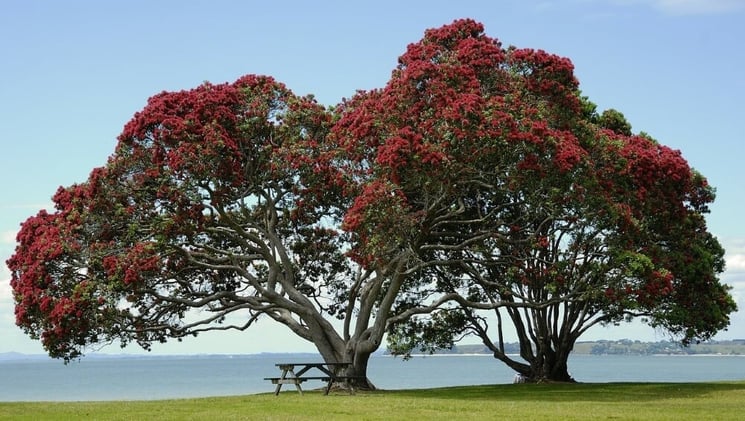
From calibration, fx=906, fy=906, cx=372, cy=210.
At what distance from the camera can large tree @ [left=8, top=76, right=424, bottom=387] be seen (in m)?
29.3

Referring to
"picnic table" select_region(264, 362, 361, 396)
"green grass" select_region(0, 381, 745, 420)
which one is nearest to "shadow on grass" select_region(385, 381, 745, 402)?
"green grass" select_region(0, 381, 745, 420)

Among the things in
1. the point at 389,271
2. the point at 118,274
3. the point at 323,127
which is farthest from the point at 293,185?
the point at 118,274

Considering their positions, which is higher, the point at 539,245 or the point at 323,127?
the point at 323,127

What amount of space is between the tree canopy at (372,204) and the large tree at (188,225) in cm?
7

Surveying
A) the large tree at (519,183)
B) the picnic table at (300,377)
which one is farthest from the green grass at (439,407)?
the large tree at (519,183)

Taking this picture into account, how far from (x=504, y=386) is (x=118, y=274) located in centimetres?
1518

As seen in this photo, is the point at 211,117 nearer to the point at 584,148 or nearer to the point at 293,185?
the point at 293,185

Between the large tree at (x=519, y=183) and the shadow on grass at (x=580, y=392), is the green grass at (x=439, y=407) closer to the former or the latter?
the shadow on grass at (x=580, y=392)

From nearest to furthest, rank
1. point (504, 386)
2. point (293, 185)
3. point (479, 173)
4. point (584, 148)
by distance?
point (479, 173), point (584, 148), point (293, 185), point (504, 386)

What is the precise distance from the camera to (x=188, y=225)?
29750 millimetres

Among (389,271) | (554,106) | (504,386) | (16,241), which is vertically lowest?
(504,386)

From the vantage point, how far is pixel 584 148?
29.6m

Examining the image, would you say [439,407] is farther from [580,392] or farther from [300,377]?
[580,392]

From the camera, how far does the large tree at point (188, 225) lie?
96.0ft
